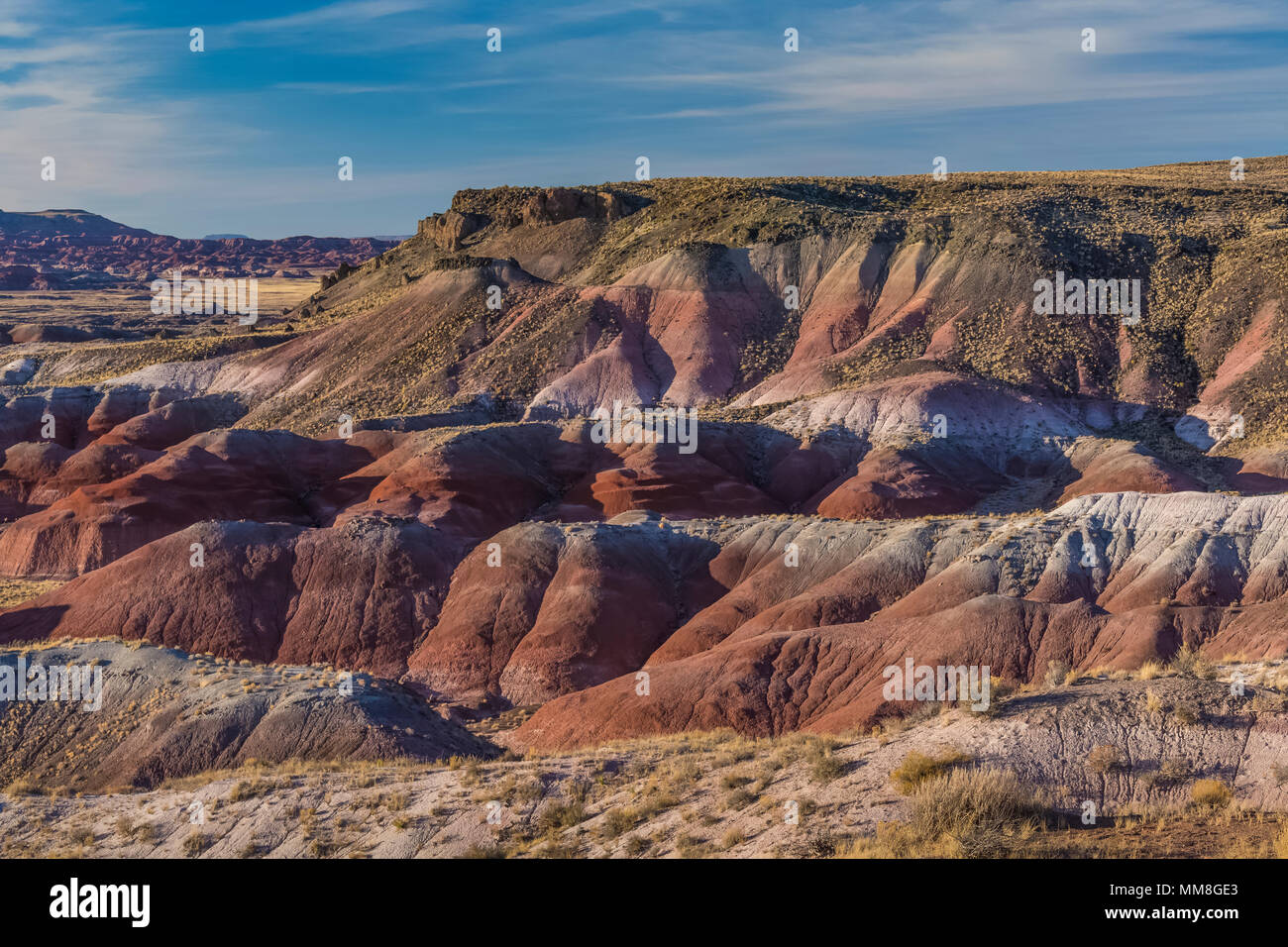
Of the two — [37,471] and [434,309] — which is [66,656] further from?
[434,309]

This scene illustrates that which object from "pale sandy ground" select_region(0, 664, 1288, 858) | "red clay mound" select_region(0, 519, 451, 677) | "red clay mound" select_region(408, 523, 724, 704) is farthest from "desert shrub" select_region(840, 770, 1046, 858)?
"red clay mound" select_region(0, 519, 451, 677)

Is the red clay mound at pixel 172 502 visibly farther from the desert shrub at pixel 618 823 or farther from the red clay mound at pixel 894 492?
the desert shrub at pixel 618 823

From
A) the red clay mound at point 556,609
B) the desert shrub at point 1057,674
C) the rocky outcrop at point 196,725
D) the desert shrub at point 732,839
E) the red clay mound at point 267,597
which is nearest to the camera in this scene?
the desert shrub at point 732,839

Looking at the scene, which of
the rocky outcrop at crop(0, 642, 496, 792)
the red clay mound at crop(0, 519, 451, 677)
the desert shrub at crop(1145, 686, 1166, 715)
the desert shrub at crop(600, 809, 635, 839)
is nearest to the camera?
the desert shrub at crop(600, 809, 635, 839)

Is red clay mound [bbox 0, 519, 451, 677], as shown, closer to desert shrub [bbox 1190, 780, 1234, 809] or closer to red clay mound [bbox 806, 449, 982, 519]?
red clay mound [bbox 806, 449, 982, 519]

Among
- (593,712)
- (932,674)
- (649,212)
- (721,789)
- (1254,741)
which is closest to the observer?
(1254,741)

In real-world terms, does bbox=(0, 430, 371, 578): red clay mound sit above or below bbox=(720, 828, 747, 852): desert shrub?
above

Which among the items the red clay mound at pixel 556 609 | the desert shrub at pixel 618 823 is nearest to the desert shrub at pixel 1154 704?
the desert shrub at pixel 618 823

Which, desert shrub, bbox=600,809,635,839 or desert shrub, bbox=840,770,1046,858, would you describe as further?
desert shrub, bbox=600,809,635,839

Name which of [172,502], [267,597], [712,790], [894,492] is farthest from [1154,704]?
[172,502]

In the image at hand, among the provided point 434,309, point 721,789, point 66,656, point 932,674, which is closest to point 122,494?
point 66,656

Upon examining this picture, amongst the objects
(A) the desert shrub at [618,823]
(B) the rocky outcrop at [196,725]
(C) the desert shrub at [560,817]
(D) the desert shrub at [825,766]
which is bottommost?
(B) the rocky outcrop at [196,725]
